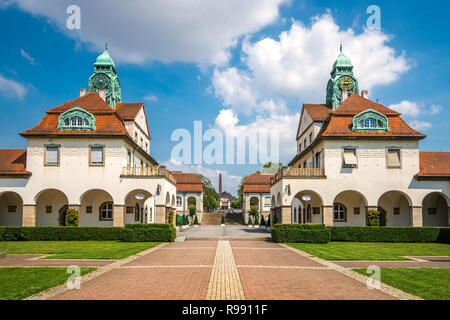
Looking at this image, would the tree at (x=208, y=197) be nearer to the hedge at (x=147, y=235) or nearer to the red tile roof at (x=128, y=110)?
the red tile roof at (x=128, y=110)

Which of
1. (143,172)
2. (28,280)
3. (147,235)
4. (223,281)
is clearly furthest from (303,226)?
(28,280)

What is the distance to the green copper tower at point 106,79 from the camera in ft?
118

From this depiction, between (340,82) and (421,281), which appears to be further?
(340,82)

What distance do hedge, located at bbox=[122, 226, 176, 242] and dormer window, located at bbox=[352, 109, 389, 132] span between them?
16287mm

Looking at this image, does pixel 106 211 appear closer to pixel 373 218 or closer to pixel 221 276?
pixel 373 218

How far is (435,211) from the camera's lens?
29391 millimetres

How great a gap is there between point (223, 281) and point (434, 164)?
25.7m

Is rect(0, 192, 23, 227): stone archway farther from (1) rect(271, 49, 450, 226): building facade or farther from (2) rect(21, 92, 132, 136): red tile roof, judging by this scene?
(1) rect(271, 49, 450, 226): building facade

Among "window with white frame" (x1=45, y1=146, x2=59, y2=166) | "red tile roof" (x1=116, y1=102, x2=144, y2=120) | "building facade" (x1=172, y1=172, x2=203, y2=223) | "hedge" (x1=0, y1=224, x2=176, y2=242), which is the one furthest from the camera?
"building facade" (x1=172, y1=172, x2=203, y2=223)

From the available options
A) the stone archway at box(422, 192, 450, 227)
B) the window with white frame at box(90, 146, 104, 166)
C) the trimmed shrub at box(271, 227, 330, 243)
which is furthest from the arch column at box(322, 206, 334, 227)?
the window with white frame at box(90, 146, 104, 166)

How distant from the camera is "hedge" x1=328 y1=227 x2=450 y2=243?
958 inches

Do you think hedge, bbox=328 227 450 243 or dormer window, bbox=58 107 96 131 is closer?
hedge, bbox=328 227 450 243

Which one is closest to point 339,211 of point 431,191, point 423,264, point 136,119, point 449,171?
point 431,191
